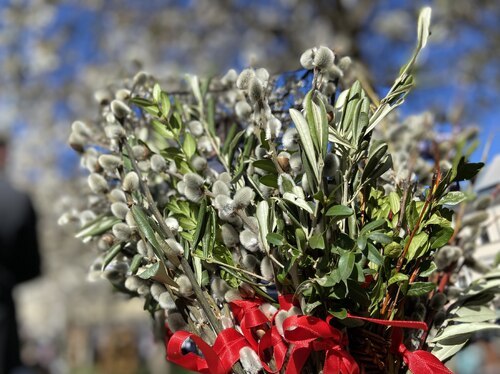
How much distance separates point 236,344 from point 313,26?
454cm

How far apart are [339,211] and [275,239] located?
87 mm

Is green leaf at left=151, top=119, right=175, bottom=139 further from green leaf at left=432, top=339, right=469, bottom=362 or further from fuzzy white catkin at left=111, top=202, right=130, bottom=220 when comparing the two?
green leaf at left=432, top=339, right=469, bottom=362

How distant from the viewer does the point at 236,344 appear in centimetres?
72

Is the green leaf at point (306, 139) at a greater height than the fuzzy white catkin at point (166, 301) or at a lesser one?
greater

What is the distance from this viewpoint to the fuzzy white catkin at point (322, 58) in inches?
28.6

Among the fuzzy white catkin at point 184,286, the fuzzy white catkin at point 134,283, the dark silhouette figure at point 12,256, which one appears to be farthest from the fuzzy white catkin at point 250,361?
the dark silhouette figure at point 12,256

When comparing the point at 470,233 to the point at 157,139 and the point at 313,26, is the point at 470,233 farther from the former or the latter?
the point at 313,26

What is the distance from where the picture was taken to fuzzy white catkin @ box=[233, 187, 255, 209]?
0.73 meters

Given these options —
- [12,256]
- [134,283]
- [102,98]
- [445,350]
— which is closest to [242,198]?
[134,283]

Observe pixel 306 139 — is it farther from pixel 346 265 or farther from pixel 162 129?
pixel 162 129

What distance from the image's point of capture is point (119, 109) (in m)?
0.90

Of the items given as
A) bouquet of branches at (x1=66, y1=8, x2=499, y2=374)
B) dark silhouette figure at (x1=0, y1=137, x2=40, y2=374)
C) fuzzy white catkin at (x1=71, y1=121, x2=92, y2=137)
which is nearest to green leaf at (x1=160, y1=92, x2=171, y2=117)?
bouquet of branches at (x1=66, y1=8, x2=499, y2=374)

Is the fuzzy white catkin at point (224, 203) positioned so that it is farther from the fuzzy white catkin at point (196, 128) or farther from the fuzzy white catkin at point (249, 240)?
the fuzzy white catkin at point (196, 128)

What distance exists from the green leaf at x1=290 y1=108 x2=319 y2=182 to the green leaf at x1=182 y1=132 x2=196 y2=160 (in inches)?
9.0
